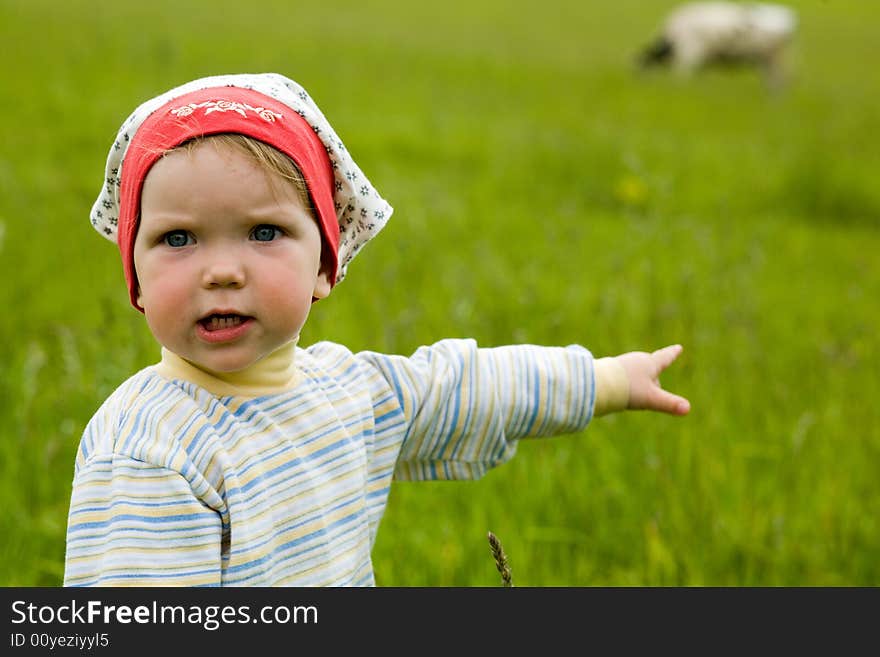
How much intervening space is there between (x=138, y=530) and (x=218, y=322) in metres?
0.28

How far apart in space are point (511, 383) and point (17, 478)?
143 cm

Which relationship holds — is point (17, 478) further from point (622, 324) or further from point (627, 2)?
point (627, 2)

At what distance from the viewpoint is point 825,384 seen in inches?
134

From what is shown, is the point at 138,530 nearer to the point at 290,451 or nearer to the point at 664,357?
the point at 290,451

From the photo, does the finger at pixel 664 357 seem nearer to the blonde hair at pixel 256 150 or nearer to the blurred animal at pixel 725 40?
the blonde hair at pixel 256 150

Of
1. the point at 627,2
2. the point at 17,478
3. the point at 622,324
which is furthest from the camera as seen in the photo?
the point at 627,2

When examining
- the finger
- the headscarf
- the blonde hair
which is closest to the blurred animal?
the finger

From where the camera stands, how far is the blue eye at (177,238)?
4.32ft

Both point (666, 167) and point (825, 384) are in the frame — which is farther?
point (666, 167)

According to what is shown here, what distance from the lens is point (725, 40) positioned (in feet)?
53.1

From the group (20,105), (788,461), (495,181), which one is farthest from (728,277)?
(20,105)

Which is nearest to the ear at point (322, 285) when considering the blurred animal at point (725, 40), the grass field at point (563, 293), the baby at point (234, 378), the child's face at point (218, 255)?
the baby at point (234, 378)

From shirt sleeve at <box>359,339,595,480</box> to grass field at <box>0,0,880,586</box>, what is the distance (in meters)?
0.65

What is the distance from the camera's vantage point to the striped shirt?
1287mm
